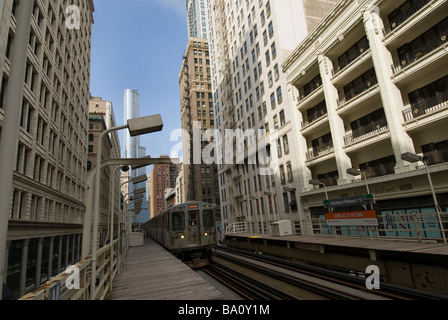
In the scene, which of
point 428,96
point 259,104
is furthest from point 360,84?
point 259,104

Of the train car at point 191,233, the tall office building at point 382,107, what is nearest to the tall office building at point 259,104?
the tall office building at point 382,107

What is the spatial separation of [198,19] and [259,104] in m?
141

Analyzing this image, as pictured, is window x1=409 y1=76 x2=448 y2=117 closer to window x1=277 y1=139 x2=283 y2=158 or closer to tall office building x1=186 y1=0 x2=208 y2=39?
window x1=277 y1=139 x2=283 y2=158

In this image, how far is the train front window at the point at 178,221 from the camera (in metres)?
19.1

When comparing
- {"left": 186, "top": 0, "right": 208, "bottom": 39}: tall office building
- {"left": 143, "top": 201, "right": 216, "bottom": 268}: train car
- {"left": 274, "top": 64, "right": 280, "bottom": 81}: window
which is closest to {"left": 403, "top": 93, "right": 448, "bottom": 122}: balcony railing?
{"left": 143, "top": 201, "right": 216, "bottom": 268}: train car

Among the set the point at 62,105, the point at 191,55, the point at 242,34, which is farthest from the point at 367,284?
the point at 191,55

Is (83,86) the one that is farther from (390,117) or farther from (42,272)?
(390,117)

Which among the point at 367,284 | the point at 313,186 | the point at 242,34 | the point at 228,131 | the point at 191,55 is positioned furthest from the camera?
the point at 191,55

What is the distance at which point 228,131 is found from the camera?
5062 centimetres

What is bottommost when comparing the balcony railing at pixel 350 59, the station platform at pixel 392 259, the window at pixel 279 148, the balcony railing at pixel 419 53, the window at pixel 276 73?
the station platform at pixel 392 259

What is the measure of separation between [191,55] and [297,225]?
75.0 meters

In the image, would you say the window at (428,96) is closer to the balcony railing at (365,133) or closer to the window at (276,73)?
the balcony railing at (365,133)

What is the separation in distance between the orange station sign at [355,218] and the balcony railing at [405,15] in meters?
14.0

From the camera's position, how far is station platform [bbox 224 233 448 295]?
9703 millimetres
